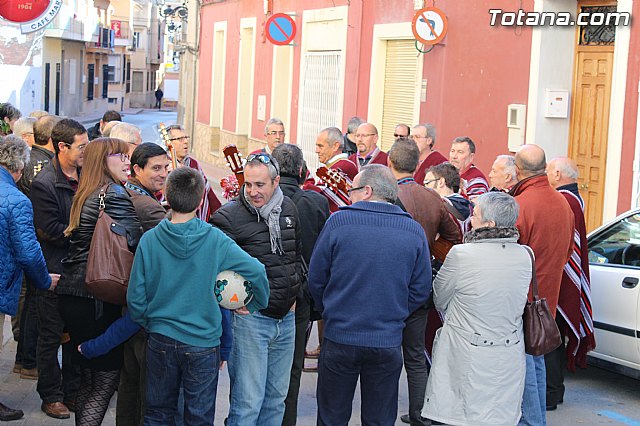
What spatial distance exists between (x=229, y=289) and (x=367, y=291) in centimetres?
76

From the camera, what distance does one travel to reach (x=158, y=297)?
516 cm

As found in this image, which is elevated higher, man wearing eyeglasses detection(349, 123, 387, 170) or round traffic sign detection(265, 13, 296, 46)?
round traffic sign detection(265, 13, 296, 46)

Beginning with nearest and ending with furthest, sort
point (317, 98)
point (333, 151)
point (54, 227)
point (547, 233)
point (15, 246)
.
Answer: point (15, 246) < point (54, 227) < point (547, 233) < point (333, 151) < point (317, 98)

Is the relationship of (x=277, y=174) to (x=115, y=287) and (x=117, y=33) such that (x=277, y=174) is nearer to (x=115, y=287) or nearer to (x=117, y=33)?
(x=115, y=287)

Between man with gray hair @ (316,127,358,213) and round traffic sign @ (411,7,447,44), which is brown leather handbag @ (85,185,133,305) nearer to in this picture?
man with gray hair @ (316,127,358,213)

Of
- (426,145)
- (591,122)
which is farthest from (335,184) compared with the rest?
(591,122)

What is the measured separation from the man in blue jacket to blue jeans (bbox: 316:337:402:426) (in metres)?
1.85

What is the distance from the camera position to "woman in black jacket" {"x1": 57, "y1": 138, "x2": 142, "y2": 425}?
18.7 feet

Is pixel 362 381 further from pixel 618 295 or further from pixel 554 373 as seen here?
pixel 618 295

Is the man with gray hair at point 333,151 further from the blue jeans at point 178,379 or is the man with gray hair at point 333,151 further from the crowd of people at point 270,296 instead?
A: the blue jeans at point 178,379

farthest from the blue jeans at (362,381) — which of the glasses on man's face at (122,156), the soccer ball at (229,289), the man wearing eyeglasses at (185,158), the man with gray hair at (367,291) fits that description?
the man wearing eyeglasses at (185,158)

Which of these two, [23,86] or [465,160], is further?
[23,86]

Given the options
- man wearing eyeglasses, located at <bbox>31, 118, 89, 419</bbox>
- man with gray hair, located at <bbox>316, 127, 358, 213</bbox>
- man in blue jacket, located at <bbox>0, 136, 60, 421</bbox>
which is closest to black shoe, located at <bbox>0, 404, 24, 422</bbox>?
man wearing eyeglasses, located at <bbox>31, 118, 89, 419</bbox>

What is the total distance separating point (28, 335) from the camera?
7.77m
